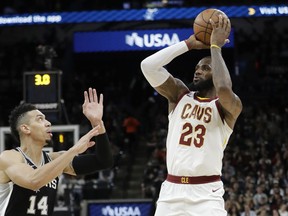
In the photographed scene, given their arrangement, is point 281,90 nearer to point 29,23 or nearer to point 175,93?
point 29,23

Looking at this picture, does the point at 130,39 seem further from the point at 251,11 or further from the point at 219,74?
the point at 219,74

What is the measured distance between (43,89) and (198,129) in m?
7.69

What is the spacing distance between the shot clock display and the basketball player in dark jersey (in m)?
7.45

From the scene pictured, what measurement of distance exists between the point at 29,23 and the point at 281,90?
7492 mm

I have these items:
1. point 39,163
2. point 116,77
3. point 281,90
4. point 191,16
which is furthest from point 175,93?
point 116,77

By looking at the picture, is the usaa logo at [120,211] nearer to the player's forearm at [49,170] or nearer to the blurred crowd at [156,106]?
the blurred crowd at [156,106]

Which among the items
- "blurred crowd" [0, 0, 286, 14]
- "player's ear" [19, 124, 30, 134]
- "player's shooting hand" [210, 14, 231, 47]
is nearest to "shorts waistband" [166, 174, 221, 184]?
"player's shooting hand" [210, 14, 231, 47]

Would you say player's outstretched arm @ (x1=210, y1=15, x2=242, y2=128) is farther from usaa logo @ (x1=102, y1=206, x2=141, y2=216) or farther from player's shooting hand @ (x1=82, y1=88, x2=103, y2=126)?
usaa logo @ (x1=102, y1=206, x2=141, y2=216)

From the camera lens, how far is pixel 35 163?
498 centimetres

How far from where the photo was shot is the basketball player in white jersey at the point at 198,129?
5125mm

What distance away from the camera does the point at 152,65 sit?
211 inches

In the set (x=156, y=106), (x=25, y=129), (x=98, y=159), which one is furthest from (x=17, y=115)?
(x=156, y=106)

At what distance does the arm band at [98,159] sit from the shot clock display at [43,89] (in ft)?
24.4

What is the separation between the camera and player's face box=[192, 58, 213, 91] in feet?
17.7
